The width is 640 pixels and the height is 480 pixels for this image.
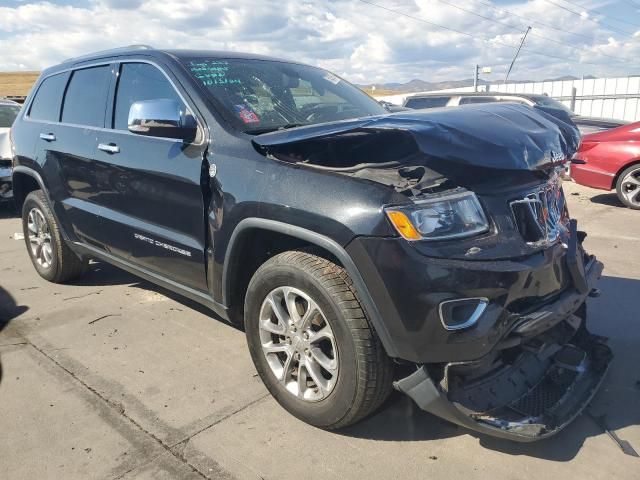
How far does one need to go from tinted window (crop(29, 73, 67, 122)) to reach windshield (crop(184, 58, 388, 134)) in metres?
1.87

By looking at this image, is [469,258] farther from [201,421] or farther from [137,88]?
[137,88]

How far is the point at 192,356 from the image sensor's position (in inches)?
145

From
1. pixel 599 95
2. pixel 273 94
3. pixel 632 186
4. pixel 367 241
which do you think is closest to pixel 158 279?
pixel 273 94

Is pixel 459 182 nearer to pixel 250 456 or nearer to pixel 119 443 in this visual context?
pixel 250 456

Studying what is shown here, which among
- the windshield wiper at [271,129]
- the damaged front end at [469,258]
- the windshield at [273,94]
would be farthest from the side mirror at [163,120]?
the damaged front end at [469,258]

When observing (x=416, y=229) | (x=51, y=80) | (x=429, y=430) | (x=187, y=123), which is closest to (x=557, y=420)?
(x=429, y=430)

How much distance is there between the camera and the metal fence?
62.6 feet

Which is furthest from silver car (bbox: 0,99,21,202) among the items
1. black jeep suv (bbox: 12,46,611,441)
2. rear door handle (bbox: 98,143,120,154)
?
black jeep suv (bbox: 12,46,611,441)

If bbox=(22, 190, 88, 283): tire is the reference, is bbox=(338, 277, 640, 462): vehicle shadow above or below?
below

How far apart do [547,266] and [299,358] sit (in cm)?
126

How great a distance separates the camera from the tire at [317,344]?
2.48m

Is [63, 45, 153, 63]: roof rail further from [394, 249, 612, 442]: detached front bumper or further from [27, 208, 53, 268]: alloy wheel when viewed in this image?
[394, 249, 612, 442]: detached front bumper

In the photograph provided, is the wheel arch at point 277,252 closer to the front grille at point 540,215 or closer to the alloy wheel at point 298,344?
the alloy wheel at point 298,344

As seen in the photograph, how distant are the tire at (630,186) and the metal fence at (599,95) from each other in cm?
1080
